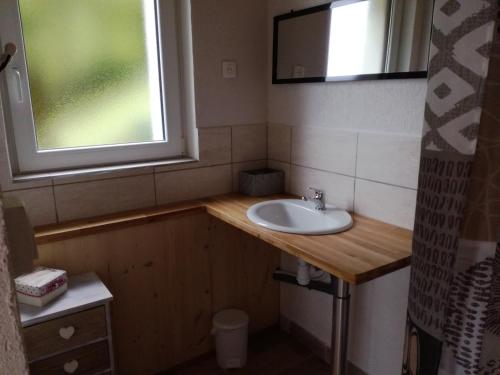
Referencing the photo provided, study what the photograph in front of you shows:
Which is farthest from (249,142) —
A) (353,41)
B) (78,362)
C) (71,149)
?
(78,362)

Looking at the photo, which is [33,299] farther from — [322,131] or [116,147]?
[322,131]

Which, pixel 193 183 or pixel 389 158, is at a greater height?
pixel 389 158

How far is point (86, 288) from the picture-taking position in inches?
57.9

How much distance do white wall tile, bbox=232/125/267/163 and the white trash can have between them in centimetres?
78

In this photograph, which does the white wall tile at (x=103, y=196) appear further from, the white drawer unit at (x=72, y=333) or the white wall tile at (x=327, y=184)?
Result: the white wall tile at (x=327, y=184)

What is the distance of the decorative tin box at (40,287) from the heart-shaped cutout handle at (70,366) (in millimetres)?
234

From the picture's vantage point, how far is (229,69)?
189 centimetres

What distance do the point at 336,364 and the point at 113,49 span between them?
5.14 ft

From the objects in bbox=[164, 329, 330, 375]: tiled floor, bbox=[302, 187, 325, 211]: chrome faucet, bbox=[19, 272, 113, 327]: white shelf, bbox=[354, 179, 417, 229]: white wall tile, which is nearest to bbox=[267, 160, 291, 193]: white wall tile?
bbox=[302, 187, 325, 211]: chrome faucet

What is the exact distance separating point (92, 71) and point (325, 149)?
1.05 metres

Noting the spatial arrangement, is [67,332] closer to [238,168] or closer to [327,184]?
[238,168]

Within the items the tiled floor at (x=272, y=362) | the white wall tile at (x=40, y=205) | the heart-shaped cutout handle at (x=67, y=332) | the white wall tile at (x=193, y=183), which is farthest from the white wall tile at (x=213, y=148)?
the tiled floor at (x=272, y=362)

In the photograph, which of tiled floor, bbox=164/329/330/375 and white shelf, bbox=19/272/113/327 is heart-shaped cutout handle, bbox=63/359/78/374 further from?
tiled floor, bbox=164/329/330/375

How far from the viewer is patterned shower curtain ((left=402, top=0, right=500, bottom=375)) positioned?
31.5 inches
